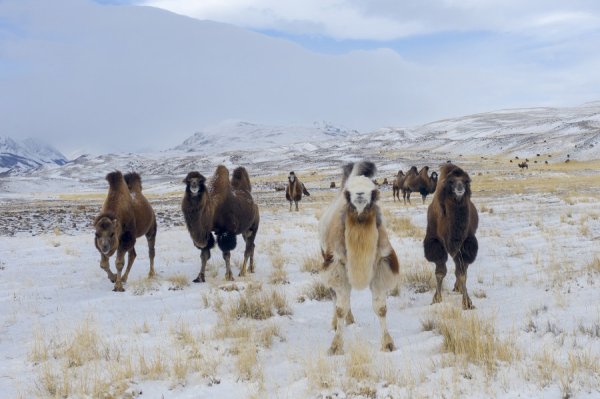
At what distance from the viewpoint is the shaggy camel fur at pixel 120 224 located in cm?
854

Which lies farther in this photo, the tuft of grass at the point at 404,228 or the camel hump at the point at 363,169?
the tuft of grass at the point at 404,228

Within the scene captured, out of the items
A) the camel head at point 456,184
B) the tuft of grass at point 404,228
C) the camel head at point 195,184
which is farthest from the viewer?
the tuft of grass at point 404,228

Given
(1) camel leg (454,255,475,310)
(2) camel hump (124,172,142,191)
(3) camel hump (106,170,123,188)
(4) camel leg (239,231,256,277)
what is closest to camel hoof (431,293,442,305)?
(1) camel leg (454,255,475,310)

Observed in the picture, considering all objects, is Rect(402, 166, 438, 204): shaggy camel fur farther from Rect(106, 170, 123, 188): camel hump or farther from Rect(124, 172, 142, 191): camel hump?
Rect(106, 170, 123, 188): camel hump

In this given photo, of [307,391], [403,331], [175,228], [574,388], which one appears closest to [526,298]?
[403,331]

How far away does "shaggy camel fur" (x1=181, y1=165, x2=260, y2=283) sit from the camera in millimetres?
9266

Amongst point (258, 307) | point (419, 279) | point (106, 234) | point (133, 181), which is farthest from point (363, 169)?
point (133, 181)

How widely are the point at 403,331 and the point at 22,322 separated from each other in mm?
5118

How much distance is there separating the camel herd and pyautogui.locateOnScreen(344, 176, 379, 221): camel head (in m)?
0.01

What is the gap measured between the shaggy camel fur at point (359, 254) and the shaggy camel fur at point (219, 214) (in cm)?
400

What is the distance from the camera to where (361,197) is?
491 cm

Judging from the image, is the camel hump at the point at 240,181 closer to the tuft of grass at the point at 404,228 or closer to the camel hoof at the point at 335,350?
the tuft of grass at the point at 404,228

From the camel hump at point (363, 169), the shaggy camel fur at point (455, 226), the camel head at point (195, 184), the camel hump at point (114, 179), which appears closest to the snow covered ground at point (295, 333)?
the shaggy camel fur at point (455, 226)

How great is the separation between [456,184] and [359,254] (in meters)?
2.53
